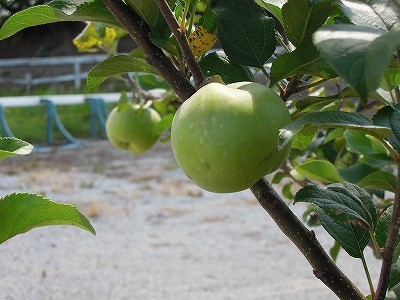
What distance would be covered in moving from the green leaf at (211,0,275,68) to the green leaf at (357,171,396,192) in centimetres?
22

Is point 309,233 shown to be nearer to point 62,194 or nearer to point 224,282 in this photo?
point 224,282

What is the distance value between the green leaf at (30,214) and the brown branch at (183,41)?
120 millimetres

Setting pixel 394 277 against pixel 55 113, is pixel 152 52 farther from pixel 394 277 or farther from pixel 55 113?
pixel 55 113

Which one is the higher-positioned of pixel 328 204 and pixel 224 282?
pixel 328 204

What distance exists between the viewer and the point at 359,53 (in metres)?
0.24

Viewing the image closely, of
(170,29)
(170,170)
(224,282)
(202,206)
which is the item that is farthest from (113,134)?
(170,170)

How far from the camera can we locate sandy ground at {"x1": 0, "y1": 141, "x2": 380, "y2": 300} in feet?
7.41

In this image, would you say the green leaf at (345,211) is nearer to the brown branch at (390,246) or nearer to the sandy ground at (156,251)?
the brown branch at (390,246)

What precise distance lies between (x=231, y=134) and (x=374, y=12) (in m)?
0.10

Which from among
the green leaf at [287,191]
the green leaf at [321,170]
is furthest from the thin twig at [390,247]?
the green leaf at [287,191]

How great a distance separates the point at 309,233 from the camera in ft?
1.41

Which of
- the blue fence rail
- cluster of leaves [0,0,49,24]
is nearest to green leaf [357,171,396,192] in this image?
the blue fence rail

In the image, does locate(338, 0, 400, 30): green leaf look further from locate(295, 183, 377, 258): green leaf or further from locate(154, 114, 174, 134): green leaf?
locate(154, 114, 174, 134): green leaf

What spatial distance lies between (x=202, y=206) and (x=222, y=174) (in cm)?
323
